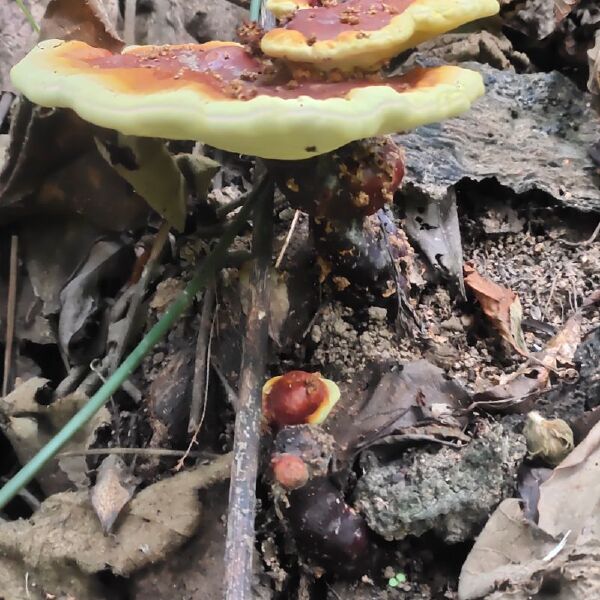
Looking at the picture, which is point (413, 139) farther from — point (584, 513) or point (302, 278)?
point (584, 513)

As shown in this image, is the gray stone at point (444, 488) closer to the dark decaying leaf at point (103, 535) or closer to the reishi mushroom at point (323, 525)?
the reishi mushroom at point (323, 525)

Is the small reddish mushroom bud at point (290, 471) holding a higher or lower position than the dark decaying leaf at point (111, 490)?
higher

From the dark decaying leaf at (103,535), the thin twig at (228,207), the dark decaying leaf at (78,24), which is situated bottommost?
the dark decaying leaf at (103,535)

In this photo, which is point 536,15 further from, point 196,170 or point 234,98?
point 234,98

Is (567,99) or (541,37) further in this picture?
(541,37)

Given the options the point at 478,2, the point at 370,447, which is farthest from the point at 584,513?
the point at 478,2

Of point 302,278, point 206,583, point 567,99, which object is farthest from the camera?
point 567,99

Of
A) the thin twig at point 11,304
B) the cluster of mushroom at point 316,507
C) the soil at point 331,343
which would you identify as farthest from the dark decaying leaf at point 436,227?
the thin twig at point 11,304

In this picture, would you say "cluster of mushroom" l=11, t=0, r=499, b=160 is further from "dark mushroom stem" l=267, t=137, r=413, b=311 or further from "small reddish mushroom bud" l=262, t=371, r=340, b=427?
"small reddish mushroom bud" l=262, t=371, r=340, b=427
